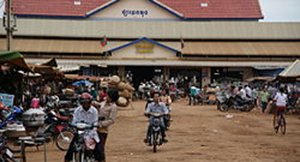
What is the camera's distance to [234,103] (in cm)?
3000

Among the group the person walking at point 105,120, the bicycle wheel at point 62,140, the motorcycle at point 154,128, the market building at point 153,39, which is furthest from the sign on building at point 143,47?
the person walking at point 105,120

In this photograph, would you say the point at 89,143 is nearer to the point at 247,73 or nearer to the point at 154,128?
the point at 154,128

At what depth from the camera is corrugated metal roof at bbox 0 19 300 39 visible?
1917 inches

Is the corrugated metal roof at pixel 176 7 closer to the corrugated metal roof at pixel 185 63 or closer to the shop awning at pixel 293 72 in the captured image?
the corrugated metal roof at pixel 185 63

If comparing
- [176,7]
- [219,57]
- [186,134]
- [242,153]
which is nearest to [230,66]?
[219,57]

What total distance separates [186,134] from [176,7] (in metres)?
39.7

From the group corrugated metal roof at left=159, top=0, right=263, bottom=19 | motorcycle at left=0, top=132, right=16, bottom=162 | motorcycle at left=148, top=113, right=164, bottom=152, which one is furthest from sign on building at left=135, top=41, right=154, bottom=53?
motorcycle at left=0, top=132, right=16, bottom=162

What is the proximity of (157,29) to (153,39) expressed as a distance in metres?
1.92

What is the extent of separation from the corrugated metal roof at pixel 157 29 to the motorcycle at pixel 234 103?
19351 mm

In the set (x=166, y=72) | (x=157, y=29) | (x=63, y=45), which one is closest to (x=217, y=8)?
(x=157, y=29)

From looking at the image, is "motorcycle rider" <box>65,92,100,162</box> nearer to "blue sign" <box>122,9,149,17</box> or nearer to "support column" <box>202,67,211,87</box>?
"support column" <box>202,67,211,87</box>

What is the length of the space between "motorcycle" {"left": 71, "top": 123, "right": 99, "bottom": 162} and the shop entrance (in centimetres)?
3842

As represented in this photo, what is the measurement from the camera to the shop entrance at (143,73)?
48.1 m

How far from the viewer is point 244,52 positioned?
46.5 meters
